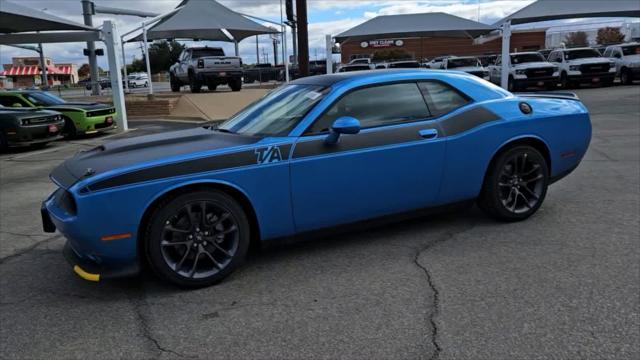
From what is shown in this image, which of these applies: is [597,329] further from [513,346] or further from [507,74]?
[507,74]

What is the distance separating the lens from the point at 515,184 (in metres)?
4.95

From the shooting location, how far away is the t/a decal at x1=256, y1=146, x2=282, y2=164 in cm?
383

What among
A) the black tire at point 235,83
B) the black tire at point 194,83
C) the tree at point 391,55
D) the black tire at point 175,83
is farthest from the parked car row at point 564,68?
the tree at point 391,55

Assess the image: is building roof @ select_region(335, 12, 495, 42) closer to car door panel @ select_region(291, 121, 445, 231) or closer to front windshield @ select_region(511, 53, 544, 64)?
front windshield @ select_region(511, 53, 544, 64)

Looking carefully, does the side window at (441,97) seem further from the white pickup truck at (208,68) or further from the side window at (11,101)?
the white pickup truck at (208,68)

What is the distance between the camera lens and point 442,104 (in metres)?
4.63

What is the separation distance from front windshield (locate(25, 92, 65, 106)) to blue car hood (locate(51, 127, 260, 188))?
1164 centimetres

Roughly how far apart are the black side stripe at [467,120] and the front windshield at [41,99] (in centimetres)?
1312

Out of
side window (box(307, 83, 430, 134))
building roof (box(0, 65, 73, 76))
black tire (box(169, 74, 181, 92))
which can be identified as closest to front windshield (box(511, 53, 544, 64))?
black tire (box(169, 74, 181, 92))

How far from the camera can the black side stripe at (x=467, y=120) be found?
4523mm

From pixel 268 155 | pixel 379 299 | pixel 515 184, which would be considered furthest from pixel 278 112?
pixel 515 184

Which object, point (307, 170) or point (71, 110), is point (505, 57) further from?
point (307, 170)

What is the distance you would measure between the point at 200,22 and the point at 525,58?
16.2 meters

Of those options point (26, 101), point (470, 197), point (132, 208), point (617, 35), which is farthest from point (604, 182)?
point (617, 35)
